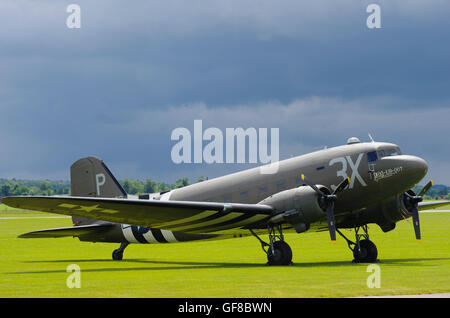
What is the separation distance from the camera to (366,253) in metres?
25.8

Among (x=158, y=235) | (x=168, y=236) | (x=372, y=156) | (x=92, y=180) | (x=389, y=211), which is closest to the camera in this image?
(x=372, y=156)

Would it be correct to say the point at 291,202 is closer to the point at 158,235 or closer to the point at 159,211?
the point at 159,211

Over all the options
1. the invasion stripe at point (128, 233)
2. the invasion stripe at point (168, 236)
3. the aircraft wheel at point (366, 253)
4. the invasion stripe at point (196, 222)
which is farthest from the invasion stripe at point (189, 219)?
the aircraft wheel at point (366, 253)

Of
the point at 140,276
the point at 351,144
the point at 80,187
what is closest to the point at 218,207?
the point at 140,276

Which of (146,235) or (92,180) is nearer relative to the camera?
(146,235)

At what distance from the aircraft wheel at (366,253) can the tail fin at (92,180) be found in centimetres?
1298

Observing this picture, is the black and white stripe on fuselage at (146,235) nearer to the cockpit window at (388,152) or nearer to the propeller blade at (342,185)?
the propeller blade at (342,185)

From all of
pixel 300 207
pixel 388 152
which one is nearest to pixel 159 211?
pixel 300 207

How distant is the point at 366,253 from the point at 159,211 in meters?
9.34

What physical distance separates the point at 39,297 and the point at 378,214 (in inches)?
609

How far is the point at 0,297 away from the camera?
1532 centimetres

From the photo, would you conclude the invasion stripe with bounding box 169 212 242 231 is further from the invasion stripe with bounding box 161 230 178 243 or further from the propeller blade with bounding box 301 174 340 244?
the propeller blade with bounding box 301 174 340 244

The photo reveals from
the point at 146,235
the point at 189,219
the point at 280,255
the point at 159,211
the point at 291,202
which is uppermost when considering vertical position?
the point at 291,202
